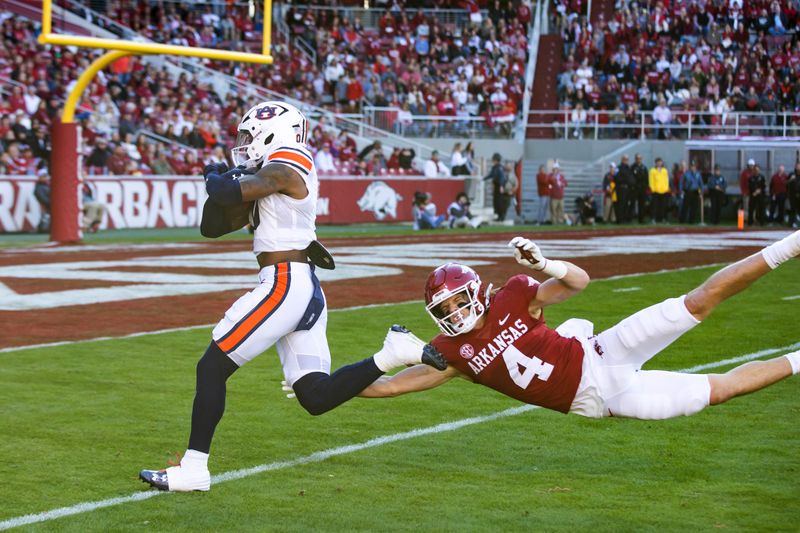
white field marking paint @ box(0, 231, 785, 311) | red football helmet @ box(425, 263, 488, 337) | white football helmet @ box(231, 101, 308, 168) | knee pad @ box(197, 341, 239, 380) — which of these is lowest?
white field marking paint @ box(0, 231, 785, 311)

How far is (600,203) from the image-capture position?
99.2 feet

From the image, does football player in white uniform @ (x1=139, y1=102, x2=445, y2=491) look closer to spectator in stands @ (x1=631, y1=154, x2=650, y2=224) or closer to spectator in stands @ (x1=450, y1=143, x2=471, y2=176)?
spectator in stands @ (x1=450, y1=143, x2=471, y2=176)

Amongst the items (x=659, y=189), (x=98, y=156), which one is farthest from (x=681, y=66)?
(x=98, y=156)

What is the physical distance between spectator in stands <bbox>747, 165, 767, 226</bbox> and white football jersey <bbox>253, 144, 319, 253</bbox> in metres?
23.7

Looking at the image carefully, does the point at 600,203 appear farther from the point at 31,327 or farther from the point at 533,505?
the point at 533,505

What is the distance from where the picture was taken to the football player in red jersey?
5234 mm

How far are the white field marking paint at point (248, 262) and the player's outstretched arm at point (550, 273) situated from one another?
25.1 ft

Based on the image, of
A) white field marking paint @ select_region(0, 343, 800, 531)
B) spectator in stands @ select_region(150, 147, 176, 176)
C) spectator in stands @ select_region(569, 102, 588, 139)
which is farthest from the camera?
spectator in stands @ select_region(569, 102, 588, 139)

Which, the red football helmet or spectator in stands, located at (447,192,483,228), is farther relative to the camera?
spectator in stands, located at (447,192,483,228)

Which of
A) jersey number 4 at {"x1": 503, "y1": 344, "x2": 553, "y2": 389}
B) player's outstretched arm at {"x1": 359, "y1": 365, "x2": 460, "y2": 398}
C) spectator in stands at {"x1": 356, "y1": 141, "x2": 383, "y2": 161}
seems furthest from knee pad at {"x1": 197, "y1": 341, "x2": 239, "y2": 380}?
spectator in stands at {"x1": 356, "y1": 141, "x2": 383, "y2": 161}

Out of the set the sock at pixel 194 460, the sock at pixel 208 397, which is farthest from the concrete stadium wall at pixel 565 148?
the sock at pixel 194 460

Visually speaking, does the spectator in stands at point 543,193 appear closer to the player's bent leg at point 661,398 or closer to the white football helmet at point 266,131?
the white football helmet at point 266,131

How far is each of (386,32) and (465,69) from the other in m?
2.65

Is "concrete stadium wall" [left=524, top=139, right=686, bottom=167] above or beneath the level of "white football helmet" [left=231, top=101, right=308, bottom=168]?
above
